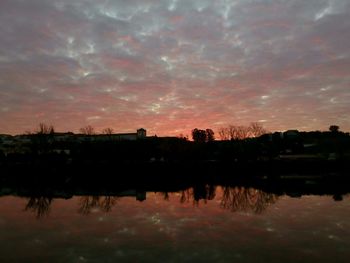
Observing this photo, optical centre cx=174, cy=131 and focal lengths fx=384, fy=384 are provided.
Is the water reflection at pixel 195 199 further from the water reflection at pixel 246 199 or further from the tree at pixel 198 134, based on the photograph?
the tree at pixel 198 134

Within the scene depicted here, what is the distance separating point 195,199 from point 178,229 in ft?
52.5

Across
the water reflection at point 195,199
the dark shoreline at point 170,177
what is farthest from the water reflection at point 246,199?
the dark shoreline at point 170,177

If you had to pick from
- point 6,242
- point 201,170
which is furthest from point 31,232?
point 201,170

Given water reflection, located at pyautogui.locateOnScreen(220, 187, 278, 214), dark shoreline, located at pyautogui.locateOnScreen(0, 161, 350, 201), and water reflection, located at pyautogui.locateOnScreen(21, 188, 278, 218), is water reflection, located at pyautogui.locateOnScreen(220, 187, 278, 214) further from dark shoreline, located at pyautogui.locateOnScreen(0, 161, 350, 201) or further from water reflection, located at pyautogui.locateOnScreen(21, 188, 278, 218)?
dark shoreline, located at pyautogui.locateOnScreen(0, 161, 350, 201)

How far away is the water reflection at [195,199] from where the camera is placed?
36094 millimetres

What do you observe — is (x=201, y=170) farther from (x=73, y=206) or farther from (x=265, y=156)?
Answer: (x=73, y=206)

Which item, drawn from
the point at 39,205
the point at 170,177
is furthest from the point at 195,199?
the point at 170,177

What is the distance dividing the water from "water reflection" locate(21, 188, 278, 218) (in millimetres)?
112

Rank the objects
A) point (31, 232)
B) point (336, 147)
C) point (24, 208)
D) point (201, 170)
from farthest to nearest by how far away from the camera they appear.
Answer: point (336, 147), point (201, 170), point (24, 208), point (31, 232)

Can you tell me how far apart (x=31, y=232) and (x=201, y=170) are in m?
53.2

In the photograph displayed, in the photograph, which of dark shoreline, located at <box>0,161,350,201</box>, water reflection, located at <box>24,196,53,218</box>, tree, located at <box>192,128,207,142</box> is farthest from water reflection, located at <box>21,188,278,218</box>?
tree, located at <box>192,128,207,142</box>

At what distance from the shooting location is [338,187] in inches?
1953

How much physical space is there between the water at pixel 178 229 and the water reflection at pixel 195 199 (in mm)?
112

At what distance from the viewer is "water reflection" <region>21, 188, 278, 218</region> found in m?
36.1
